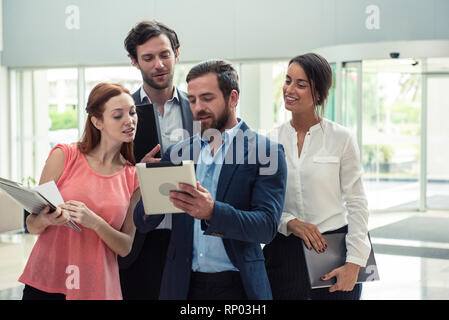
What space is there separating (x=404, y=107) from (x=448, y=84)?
0.91 meters

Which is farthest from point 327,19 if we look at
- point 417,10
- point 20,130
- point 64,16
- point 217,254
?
point 217,254

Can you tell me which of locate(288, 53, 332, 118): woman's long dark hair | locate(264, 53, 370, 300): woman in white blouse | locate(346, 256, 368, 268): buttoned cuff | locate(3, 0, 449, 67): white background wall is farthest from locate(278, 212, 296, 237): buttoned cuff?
locate(3, 0, 449, 67): white background wall

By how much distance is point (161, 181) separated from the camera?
1868mm

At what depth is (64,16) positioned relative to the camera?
32.2ft

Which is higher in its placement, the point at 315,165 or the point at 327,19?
the point at 327,19

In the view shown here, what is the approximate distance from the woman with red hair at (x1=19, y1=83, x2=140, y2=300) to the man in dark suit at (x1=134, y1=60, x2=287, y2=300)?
264 millimetres

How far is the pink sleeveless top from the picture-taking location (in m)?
2.32

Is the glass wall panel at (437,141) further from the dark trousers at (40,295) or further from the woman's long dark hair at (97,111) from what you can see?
the dark trousers at (40,295)

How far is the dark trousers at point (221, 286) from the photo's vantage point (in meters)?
2.05

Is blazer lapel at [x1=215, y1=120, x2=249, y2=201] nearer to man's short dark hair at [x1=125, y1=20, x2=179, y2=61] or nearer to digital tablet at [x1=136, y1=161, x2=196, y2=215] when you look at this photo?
digital tablet at [x1=136, y1=161, x2=196, y2=215]

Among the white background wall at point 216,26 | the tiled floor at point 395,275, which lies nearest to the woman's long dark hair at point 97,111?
the tiled floor at point 395,275

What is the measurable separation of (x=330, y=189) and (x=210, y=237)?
2.26 feet

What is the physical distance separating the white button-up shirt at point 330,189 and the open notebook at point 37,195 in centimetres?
95
